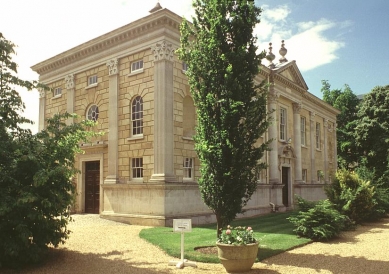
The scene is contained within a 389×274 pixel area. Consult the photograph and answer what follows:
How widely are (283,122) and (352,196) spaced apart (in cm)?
1158

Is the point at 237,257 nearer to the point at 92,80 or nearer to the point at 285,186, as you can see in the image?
the point at 92,80

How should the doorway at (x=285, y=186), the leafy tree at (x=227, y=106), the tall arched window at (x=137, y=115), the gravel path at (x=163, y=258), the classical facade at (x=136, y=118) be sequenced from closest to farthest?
the gravel path at (x=163, y=258)
the leafy tree at (x=227, y=106)
the classical facade at (x=136, y=118)
the tall arched window at (x=137, y=115)
the doorway at (x=285, y=186)

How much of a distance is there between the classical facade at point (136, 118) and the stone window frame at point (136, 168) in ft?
0.17

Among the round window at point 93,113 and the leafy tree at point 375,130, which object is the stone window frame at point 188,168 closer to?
the round window at point 93,113

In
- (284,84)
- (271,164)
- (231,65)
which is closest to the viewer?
(231,65)

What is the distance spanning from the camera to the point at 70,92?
76.2ft

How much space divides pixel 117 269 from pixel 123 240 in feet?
13.8

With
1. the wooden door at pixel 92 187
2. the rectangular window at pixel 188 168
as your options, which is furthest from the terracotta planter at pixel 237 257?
the wooden door at pixel 92 187

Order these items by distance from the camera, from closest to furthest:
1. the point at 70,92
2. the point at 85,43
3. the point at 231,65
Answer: the point at 231,65 < the point at 85,43 < the point at 70,92

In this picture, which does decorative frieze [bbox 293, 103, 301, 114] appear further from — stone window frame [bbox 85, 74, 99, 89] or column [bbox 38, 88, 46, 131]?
column [bbox 38, 88, 46, 131]

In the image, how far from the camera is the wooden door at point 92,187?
70.5 ft

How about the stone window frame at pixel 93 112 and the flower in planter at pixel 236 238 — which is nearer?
the flower in planter at pixel 236 238

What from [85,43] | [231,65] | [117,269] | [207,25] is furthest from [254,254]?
[85,43]

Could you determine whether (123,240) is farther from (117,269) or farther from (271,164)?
(271,164)
